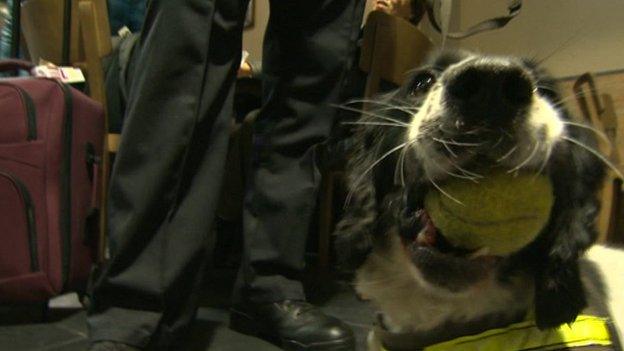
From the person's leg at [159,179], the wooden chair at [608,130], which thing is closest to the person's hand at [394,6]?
the wooden chair at [608,130]

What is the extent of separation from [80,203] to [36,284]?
0.25 meters

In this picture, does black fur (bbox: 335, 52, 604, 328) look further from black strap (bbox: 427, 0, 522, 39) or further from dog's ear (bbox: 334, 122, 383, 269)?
black strap (bbox: 427, 0, 522, 39)

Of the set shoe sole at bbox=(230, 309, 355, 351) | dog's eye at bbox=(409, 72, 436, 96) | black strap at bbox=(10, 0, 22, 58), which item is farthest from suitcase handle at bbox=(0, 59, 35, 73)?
dog's eye at bbox=(409, 72, 436, 96)

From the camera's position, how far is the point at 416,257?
2.41 ft

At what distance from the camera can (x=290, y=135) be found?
1.38 meters

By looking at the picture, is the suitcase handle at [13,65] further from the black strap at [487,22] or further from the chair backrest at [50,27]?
the black strap at [487,22]

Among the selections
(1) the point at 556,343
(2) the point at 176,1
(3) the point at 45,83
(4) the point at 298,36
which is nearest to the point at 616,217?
(4) the point at 298,36

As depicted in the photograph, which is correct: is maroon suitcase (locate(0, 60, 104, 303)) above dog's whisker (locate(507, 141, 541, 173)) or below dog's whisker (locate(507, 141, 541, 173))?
below

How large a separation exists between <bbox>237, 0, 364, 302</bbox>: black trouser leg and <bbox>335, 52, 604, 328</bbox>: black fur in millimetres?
417

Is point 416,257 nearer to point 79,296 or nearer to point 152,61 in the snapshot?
point 152,61

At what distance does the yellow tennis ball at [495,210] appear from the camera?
0.62 m

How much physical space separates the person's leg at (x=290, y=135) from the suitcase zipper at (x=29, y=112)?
22.0 inches

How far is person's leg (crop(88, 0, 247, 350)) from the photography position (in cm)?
105

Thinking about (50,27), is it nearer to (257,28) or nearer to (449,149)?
(449,149)
